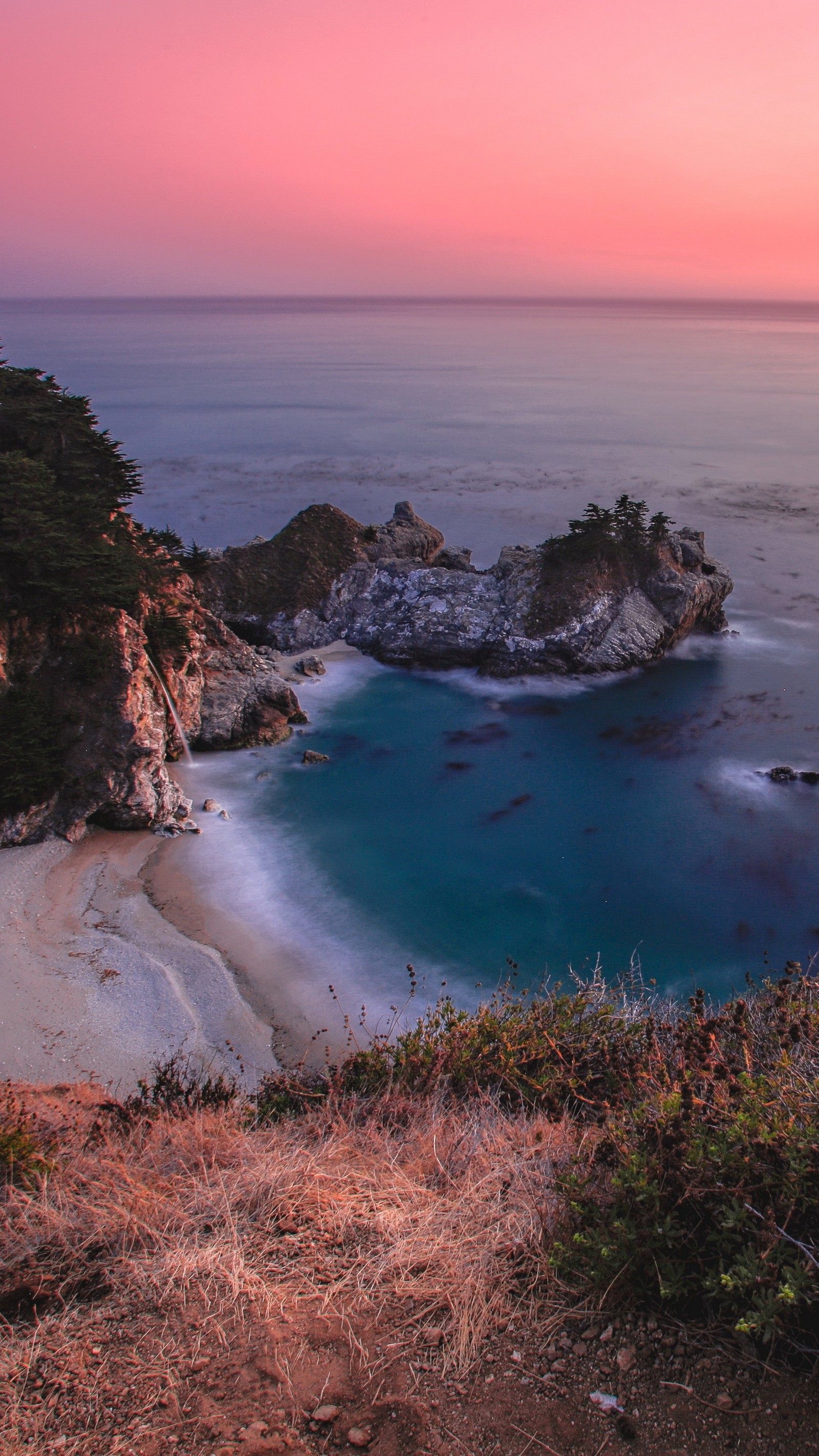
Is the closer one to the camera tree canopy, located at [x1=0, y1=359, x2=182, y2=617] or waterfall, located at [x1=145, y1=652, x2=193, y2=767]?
tree canopy, located at [x1=0, y1=359, x2=182, y2=617]

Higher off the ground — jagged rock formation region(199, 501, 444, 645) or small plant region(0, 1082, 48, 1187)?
jagged rock formation region(199, 501, 444, 645)

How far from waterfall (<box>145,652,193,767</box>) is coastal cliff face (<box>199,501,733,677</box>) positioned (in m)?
8.31

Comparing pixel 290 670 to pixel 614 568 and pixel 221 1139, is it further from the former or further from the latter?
pixel 221 1139

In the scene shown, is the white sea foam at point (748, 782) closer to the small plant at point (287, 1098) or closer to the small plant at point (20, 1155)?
the small plant at point (287, 1098)

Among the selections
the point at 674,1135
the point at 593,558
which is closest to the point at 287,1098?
the point at 674,1135

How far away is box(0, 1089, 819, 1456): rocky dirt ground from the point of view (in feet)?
13.2

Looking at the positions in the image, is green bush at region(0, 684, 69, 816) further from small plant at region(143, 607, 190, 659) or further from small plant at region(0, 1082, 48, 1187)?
small plant at region(0, 1082, 48, 1187)

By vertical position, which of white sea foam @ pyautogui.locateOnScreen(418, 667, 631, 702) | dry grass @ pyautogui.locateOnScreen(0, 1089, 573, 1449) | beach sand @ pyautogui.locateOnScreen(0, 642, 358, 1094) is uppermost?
dry grass @ pyautogui.locateOnScreen(0, 1089, 573, 1449)

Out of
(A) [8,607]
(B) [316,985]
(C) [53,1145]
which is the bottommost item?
(B) [316,985]

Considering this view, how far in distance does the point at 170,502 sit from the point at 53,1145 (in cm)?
4595

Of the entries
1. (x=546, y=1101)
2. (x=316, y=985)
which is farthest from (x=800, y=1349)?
(x=316, y=985)

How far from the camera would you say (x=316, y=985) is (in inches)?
524

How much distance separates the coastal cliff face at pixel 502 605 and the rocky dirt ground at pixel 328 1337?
2094 cm

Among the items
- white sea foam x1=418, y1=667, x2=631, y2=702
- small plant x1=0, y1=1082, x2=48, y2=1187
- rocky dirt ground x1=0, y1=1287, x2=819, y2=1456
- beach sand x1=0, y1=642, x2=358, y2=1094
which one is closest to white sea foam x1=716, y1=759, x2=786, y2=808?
white sea foam x1=418, y1=667, x2=631, y2=702
